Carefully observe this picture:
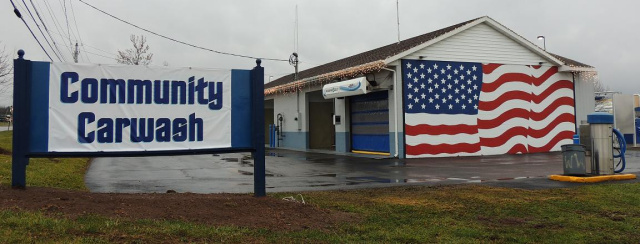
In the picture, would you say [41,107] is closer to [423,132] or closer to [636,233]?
[636,233]

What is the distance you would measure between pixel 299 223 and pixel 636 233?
13.4 feet

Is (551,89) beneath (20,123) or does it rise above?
above

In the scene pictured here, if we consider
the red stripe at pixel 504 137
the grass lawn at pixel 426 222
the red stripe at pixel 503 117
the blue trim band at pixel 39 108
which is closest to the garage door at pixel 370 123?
the red stripe at pixel 503 117

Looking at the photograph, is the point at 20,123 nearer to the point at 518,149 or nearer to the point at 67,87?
the point at 67,87

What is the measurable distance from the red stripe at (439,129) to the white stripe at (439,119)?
0.14 m

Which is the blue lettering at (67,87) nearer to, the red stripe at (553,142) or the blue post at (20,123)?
the blue post at (20,123)

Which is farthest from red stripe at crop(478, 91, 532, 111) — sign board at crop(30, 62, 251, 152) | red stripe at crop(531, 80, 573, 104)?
sign board at crop(30, 62, 251, 152)

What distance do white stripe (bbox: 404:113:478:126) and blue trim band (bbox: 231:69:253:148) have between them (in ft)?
43.8

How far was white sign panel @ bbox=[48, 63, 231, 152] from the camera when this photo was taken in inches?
273

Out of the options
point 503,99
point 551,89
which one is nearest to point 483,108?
point 503,99

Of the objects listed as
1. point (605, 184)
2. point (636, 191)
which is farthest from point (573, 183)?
point (636, 191)

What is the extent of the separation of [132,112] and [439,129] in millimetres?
15892

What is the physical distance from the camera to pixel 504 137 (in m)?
22.3

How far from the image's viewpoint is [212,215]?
6.08 m
